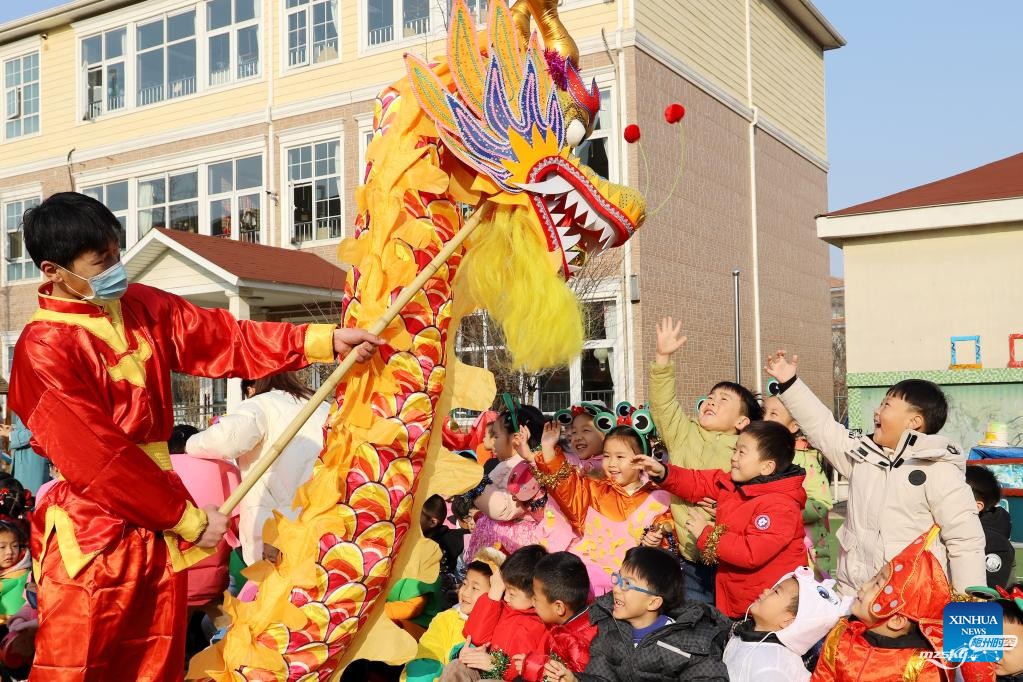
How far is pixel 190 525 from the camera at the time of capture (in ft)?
8.72

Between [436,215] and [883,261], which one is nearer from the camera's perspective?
[436,215]

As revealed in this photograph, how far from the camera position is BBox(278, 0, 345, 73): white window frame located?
1410 centimetres

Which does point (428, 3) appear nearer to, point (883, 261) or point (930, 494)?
point (883, 261)

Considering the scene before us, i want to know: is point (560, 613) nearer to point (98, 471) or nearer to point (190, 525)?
point (190, 525)

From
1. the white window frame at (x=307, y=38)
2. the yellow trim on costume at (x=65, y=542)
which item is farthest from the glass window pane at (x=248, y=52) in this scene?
the yellow trim on costume at (x=65, y=542)

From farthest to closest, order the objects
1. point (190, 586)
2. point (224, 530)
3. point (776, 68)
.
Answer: point (776, 68) → point (190, 586) → point (224, 530)

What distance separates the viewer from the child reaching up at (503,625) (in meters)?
3.65

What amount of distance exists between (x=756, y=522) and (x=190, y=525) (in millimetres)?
2012

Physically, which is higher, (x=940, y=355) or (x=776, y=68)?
(x=776, y=68)

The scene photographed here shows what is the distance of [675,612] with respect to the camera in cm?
336

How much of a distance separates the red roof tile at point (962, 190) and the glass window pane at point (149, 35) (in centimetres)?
1097

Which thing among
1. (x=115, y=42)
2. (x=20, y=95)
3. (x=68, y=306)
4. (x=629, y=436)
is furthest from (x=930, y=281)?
(x=20, y=95)

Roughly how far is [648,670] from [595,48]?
998cm

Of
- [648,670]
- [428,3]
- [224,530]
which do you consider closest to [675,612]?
[648,670]
